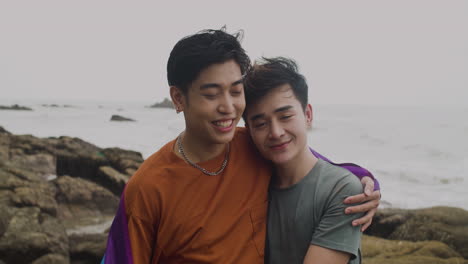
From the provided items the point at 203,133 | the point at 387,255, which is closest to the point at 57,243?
the point at 203,133

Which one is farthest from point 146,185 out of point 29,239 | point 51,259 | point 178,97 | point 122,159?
point 122,159

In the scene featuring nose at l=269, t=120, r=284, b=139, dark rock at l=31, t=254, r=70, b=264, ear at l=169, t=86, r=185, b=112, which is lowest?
dark rock at l=31, t=254, r=70, b=264

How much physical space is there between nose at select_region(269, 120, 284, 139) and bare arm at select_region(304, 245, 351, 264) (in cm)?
64

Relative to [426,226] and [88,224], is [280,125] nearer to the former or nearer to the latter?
[426,226]

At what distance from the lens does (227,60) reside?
1982mm

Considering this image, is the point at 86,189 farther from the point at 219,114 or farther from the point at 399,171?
the point at 399,171

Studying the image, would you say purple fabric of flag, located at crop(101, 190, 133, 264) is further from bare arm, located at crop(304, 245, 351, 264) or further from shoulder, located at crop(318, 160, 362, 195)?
shoulder, located at crop(318, 160, 362, 195)

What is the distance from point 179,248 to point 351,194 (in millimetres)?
948

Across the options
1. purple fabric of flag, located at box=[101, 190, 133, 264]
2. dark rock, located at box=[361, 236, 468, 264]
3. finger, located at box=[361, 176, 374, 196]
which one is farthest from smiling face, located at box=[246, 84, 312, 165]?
dark rock, located at box=[361, 236, 468, 264]

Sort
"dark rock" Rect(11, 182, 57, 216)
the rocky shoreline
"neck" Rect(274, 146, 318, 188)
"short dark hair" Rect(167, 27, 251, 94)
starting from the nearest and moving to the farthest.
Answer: "short dark hair" Rect(167, 27, 251, 94) → "neck" Rect(274, 146, 318, 188) → the rocky shoreline → "dark rock" Rect(11, 182, 57, 216)

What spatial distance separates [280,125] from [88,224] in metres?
6.02

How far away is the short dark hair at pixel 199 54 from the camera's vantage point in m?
1.94

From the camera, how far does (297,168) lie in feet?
7.18

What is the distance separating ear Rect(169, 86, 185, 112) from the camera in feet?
6.84
